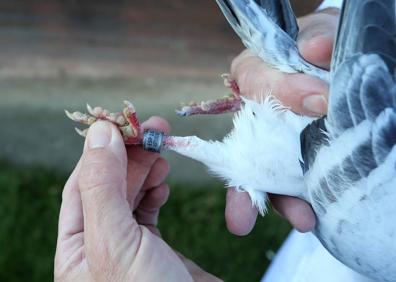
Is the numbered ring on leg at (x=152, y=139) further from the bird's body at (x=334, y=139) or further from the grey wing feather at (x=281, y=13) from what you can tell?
the grey wing feather at (x=281, y=13)

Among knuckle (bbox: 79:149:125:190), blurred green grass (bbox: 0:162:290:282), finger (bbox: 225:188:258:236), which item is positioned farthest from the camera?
blurred green grass (bbox: 0:162:290:282)


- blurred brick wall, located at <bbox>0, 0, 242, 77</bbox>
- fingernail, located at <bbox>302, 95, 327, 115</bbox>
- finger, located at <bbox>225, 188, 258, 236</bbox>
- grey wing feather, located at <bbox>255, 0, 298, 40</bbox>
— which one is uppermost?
grey wing feather, located at <bbox>255, 0, 298, 40</bbox>

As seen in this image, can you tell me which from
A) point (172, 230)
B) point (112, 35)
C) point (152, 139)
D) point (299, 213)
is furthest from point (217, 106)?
point (112, 35)

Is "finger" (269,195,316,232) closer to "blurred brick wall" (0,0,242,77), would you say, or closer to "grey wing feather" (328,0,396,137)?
"grey wing feather" (328,0,396,137)

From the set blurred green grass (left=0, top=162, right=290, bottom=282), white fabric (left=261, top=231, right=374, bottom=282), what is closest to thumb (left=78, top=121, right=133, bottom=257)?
white fabric (left=261, top=231, right=374, bottom=282)

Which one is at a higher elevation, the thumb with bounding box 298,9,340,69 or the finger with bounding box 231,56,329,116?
the thumb with bounding box 298,9,340,69

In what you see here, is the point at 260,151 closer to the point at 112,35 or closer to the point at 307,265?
the point at 307,265

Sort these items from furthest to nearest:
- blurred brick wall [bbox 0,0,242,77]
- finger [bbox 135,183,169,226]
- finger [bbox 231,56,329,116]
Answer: blurred brick wall [bbox 0,0,242,77], finger [bbox 135,183,169,226], finger [bbox 231,56,329,116]
